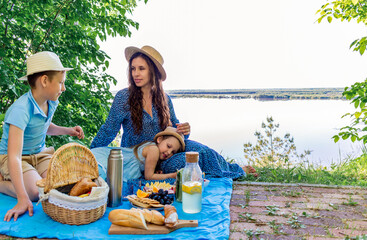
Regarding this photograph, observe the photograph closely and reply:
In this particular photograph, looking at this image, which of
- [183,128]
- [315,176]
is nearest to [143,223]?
[183,128]

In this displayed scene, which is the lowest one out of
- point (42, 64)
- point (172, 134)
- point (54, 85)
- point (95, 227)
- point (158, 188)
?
point (95, 227)

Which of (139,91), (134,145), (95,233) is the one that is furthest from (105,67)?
(95,233)

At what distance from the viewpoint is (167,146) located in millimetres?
3525

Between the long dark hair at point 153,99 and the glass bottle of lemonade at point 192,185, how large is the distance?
→ 1419 millimetres

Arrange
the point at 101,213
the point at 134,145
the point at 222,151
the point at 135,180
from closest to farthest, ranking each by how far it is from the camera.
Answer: the point at 101,213
the point at 135,180
the point at 134,145
the point at 222,151

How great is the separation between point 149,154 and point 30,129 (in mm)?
1207

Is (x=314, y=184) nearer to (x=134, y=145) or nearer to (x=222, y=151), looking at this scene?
(x=222, y=151)

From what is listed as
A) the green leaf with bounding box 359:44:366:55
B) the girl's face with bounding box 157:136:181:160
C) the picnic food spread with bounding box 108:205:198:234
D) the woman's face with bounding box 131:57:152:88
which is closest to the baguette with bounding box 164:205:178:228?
the picnic food spread with bounding box 108:205:198:234

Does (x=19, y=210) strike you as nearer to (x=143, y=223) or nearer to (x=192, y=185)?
(x=143, y=223)

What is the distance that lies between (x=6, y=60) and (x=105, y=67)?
44.9 inches

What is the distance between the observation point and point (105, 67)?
412cm

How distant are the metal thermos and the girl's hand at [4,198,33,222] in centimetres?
63

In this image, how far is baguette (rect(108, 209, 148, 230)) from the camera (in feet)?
7.24

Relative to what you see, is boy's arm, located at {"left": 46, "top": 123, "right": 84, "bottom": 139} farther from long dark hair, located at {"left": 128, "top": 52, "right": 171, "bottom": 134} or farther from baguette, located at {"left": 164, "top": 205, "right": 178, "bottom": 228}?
baguette, located at {"left": 164, "top": 205, "right": 178, "bottom": 228}
